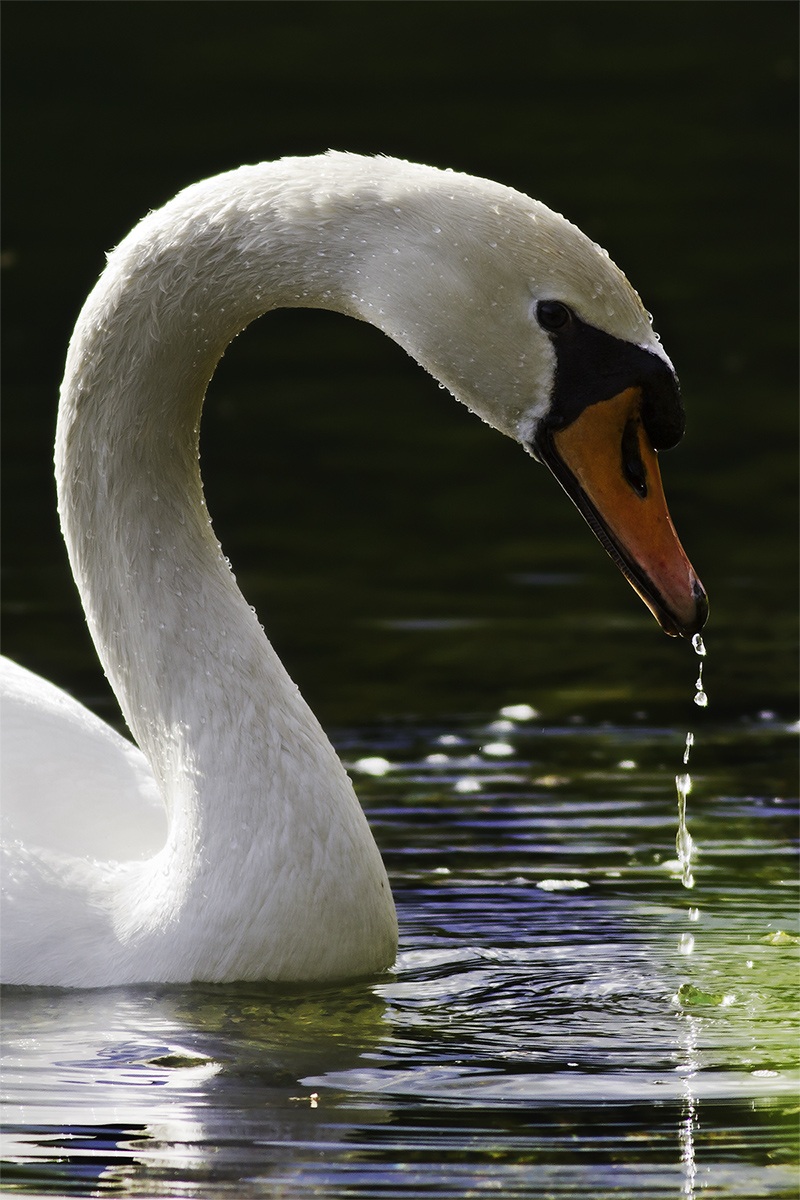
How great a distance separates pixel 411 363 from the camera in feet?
53.4

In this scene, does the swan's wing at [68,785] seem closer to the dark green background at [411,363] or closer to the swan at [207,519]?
the swan at [207,519]

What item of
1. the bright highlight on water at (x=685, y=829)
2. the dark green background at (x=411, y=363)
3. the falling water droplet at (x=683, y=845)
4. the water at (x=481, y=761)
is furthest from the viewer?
the dark green background at (x=411, y=363)

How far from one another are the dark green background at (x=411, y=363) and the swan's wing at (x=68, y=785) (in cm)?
191

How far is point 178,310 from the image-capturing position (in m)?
5.97

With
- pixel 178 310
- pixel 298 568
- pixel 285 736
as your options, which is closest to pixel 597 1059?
pixel 285 736

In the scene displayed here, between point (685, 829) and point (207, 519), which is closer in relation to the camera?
point (207, 519)

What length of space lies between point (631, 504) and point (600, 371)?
0.37m

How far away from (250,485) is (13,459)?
137cm

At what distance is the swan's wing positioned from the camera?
20.9ft

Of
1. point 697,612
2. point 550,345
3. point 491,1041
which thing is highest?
point 550,345

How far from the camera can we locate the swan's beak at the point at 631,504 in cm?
573

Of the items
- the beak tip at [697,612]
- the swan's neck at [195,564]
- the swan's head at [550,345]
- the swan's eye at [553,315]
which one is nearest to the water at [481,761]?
the swan's neck at [195,564]

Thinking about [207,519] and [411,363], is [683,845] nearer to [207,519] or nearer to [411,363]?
[207,519]

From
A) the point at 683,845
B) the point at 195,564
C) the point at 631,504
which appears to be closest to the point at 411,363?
the point at 683,845
